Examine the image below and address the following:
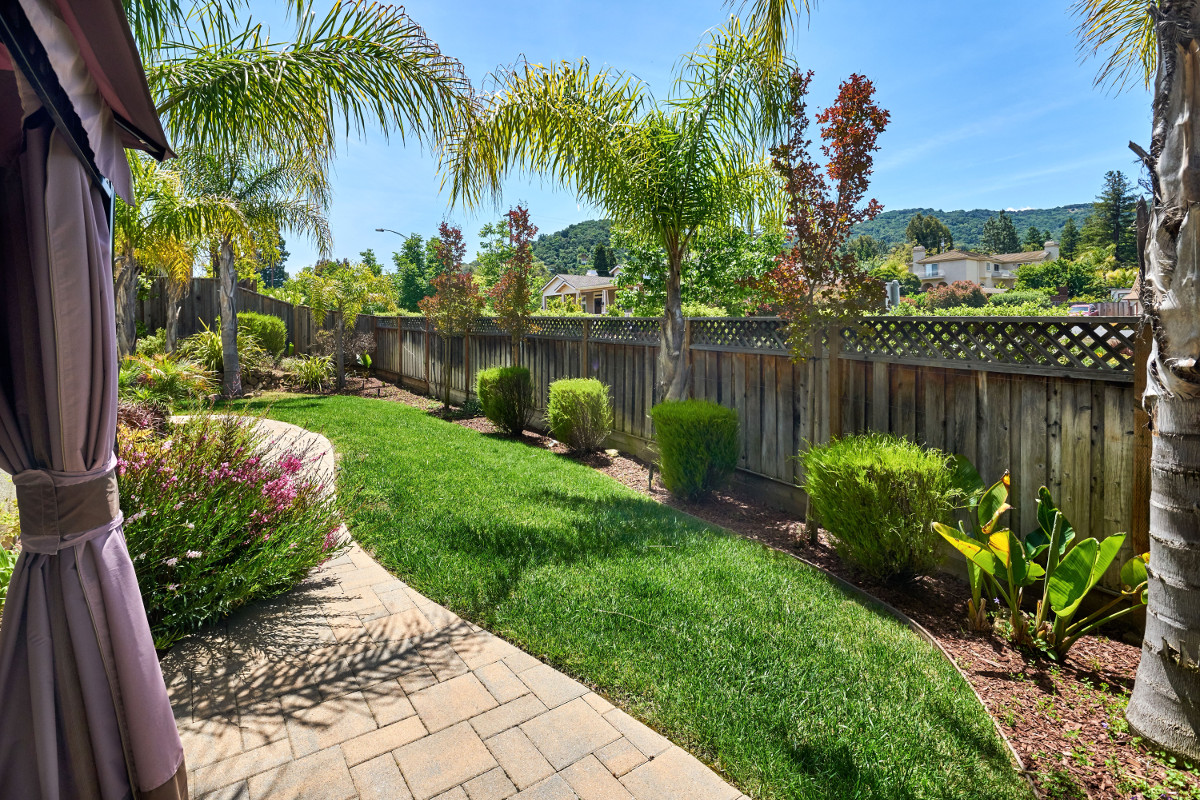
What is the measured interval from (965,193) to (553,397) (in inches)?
1206

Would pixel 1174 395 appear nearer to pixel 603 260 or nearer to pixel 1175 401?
pixel 1175 401

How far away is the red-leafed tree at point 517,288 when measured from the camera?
30.0 feet

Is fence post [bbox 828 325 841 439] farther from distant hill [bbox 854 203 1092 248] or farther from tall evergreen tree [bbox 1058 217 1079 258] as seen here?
distant hill [bbox 854 203 1092 248]

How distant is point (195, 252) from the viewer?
41.7 ft

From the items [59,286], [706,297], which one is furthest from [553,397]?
[706,297]

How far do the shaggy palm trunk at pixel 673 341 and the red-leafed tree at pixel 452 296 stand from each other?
5.40m

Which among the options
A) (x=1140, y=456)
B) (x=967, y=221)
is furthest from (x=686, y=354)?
(x=967, y=221)

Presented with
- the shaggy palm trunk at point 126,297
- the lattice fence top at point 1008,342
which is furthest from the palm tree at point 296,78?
the shaggy palm trunk at point 126,297

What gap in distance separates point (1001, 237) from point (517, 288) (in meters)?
78.6

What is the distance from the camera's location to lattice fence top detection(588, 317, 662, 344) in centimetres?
700

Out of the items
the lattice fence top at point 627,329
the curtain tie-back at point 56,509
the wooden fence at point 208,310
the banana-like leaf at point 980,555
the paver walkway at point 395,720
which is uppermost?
the wooden fence at point 208,310

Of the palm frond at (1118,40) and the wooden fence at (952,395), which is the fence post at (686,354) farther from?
the palm frond at (1118,40)

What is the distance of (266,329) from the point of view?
14508mm

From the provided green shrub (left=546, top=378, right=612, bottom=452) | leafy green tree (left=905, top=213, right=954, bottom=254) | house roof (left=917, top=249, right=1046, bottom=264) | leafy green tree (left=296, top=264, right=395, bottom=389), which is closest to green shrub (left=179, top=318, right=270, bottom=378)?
leafy green tree (left=296, top=264, right=395, bottom=389)
